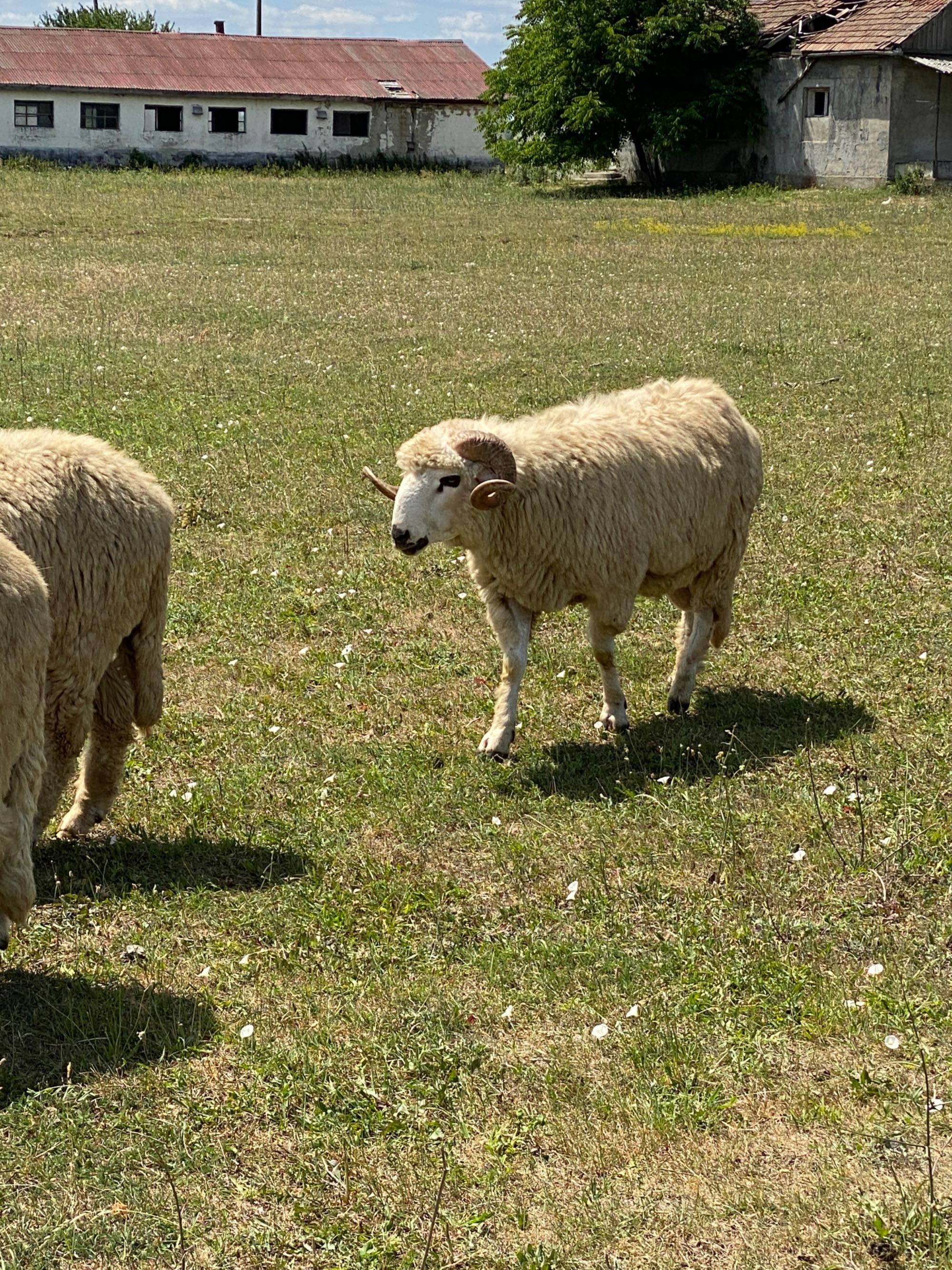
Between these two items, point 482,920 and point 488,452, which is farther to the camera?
point 488,452

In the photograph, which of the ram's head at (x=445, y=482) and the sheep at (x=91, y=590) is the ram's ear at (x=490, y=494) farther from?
the sheep at (x=91, y=590)

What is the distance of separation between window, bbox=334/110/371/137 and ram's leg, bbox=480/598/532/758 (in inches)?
1761

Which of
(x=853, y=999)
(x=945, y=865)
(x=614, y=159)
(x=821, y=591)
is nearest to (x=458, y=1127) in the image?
(x=853, y=999)

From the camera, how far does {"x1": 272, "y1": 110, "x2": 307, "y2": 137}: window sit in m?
48.4

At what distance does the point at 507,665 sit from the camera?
7.03 meters

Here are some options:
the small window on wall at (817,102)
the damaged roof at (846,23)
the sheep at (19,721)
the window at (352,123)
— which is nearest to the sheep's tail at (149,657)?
the sheep at (19,721)

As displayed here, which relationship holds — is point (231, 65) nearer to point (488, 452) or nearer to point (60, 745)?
point (488, 452)

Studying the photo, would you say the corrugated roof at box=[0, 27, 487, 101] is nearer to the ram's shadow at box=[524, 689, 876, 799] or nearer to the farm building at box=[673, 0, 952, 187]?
the farm building at box=[673, 0, 952, 187]

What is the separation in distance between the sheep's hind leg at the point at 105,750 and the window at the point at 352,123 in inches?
1808

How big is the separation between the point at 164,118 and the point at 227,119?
6.64 feet

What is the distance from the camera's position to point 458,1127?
4.09m

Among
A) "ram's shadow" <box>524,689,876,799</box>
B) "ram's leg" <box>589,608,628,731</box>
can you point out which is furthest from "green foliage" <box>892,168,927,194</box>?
"ram's leg" <box>589,608,628,731</box>

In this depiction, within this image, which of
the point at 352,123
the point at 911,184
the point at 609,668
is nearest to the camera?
the point at 609,668

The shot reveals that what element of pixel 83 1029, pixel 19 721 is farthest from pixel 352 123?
pixel 83 1029
